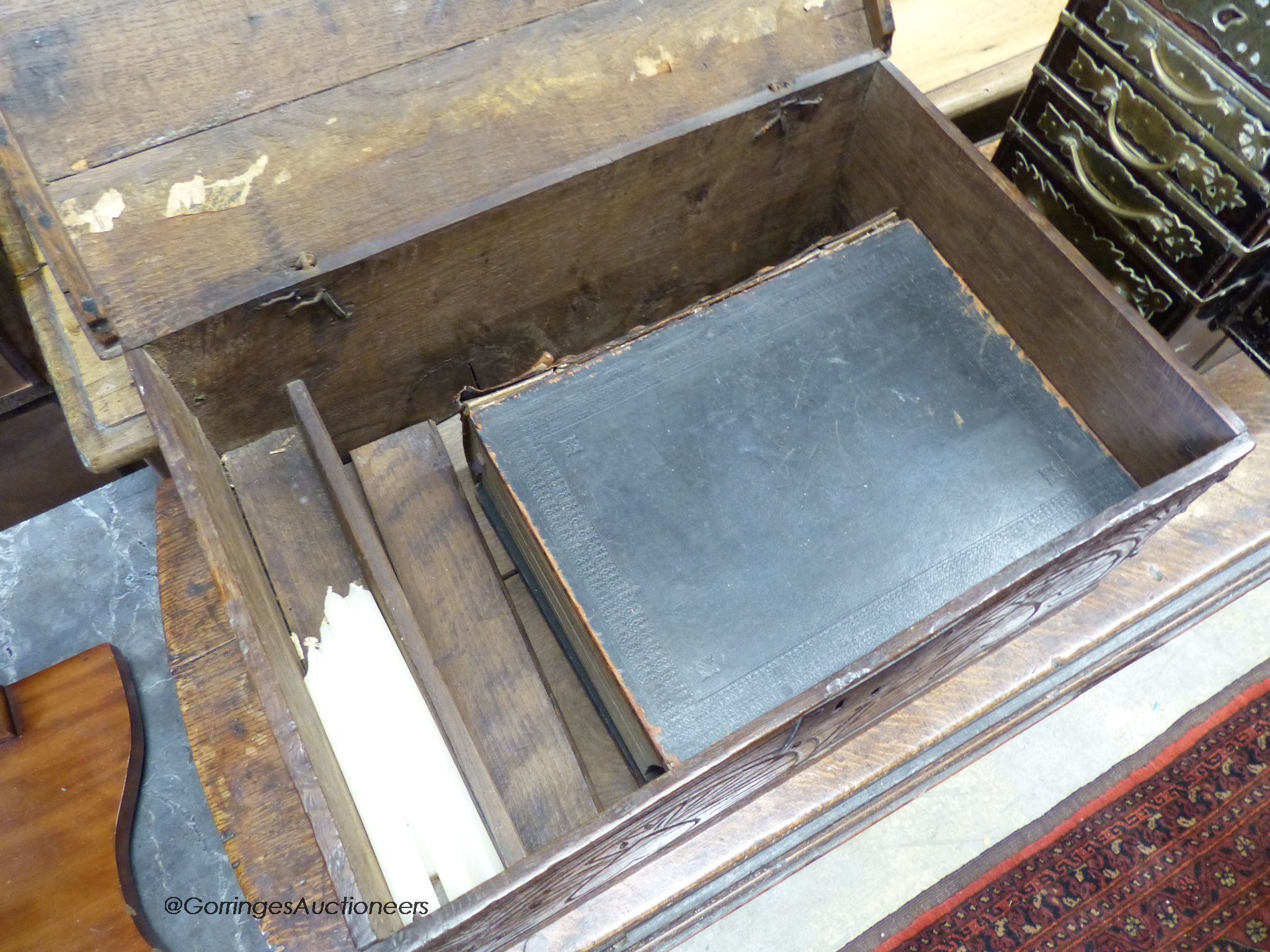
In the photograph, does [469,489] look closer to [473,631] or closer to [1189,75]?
[473,631]

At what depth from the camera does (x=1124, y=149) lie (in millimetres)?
927

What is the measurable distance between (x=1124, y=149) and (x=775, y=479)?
471 mm

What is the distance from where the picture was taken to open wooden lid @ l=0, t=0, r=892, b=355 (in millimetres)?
754

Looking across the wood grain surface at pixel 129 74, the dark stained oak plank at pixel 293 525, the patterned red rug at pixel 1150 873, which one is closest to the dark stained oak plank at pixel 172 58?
the wood grain surface at pixel 129 74

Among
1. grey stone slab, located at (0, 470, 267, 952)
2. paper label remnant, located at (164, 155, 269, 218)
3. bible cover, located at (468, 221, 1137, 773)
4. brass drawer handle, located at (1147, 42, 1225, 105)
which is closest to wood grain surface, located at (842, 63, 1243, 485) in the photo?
bible cover, located at (468, 221, 1137, 773)

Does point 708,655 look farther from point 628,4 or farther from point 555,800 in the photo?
point 628,4

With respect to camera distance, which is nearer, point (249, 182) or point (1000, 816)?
point (249, 182)

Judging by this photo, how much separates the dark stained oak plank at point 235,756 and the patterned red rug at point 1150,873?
69cm

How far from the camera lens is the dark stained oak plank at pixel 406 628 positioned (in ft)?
2.65

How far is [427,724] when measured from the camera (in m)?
0.86

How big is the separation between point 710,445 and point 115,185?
22.1 inches

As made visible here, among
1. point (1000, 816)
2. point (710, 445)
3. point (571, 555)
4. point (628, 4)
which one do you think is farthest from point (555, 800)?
point (628, 4)

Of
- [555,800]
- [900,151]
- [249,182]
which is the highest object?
[249,182]

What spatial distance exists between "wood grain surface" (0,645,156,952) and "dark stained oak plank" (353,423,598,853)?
1.24ft
